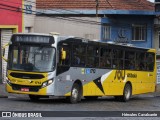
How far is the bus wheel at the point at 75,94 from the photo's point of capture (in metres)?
20.9

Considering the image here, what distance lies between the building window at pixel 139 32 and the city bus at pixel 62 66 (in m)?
17.0

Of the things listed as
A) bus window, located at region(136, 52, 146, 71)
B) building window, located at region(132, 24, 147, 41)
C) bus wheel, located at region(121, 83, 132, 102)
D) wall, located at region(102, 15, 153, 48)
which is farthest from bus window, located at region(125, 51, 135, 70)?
building window, located at region(132, 24, 147, 41)

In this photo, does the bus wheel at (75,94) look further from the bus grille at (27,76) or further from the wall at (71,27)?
the wall at (71,27)

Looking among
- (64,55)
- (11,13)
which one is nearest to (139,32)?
(11,13)

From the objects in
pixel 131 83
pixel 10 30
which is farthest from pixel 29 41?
pixel 10 30

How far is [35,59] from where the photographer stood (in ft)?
64.8

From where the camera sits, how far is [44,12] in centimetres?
3922

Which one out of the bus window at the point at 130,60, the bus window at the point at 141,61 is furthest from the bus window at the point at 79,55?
the bus window at the point at 141,61

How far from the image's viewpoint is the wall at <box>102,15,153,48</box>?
40.2m

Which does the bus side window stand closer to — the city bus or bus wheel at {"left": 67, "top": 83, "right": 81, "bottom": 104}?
the city bus

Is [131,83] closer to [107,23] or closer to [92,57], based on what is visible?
[92,57]

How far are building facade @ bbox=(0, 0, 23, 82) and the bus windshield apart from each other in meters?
9.69

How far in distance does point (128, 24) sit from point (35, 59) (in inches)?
875

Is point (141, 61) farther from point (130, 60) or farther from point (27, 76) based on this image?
point (27, 76)
